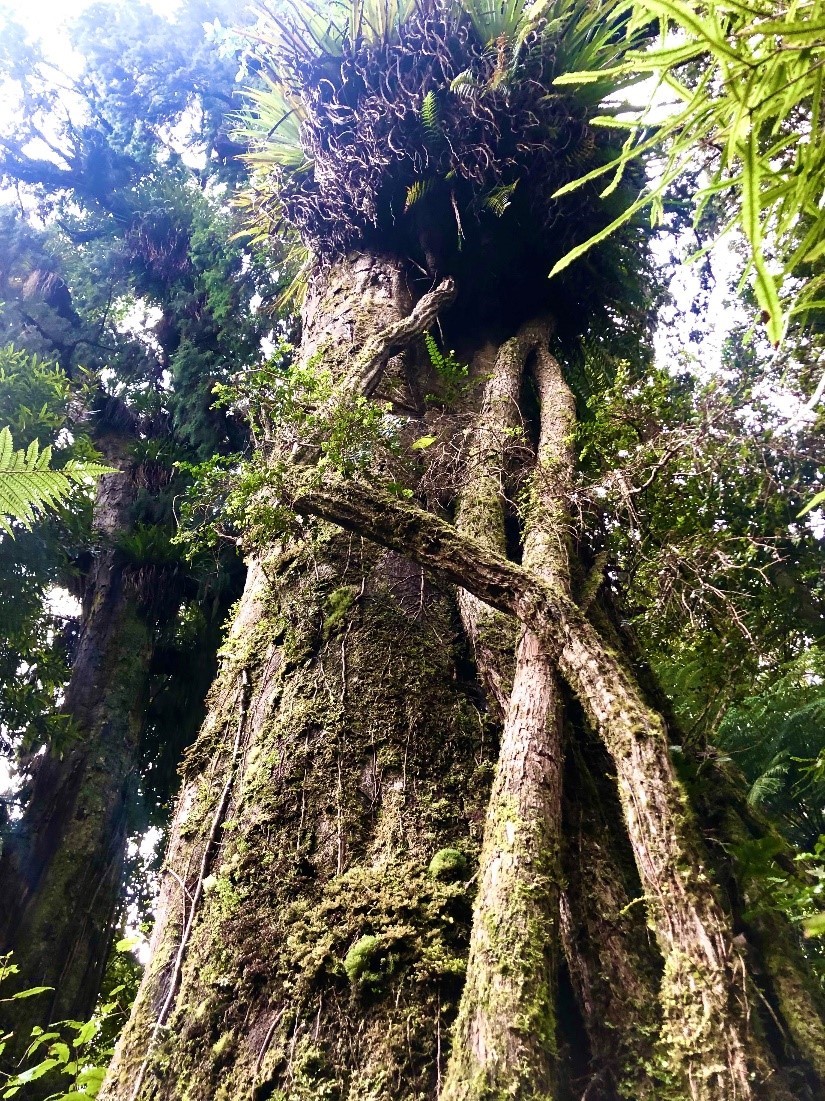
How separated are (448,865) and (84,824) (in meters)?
4.21

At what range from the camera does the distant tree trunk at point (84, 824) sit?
14.3 ft

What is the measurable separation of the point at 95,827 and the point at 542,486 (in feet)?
14.2

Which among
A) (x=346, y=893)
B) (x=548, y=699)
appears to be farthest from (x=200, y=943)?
(x=548, y=699)

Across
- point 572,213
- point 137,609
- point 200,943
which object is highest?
point 572,213

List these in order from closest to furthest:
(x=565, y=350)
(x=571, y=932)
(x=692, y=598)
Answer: (x=571, y=932) → (x=692, y=598) → (x=565, y=350)

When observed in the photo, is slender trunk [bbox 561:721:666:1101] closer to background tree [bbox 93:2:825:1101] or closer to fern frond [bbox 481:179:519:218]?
background tree [bbox 93:2:825:1101]

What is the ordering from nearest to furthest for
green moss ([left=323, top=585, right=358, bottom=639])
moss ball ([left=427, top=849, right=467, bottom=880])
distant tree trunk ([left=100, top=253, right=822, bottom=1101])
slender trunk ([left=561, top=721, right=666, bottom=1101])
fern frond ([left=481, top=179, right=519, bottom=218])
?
distant tree trunk ([left=100, top=253, right=822, bottom=1101])
slender trunk ([left=561, top=721, right=666, bottom=1101])
moss ball ([left=427, top=849, right=467, bottom=880])
green moss ([left=323, top=585, right=358, bottom=639])
fern frond ([left=481, top=179, right=519, bottom=218])

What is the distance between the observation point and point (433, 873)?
5.82 ft

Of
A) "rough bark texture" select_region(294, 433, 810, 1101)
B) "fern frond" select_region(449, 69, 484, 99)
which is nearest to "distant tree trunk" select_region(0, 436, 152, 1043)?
"rough bark texture" select_region(294, 433, 810, 1101)

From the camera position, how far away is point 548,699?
6.15ft

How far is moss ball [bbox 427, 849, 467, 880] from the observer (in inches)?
69.7

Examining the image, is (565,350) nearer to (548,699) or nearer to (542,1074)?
(548,699)

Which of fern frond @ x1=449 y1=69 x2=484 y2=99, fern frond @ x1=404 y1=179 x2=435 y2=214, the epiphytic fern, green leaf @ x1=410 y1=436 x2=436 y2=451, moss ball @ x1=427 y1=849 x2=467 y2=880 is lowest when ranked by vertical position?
moss ball @ x1=427 y1=849 x2=467 y2=880

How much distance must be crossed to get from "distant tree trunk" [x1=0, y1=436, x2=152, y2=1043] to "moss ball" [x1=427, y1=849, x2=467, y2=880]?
12.8ft
